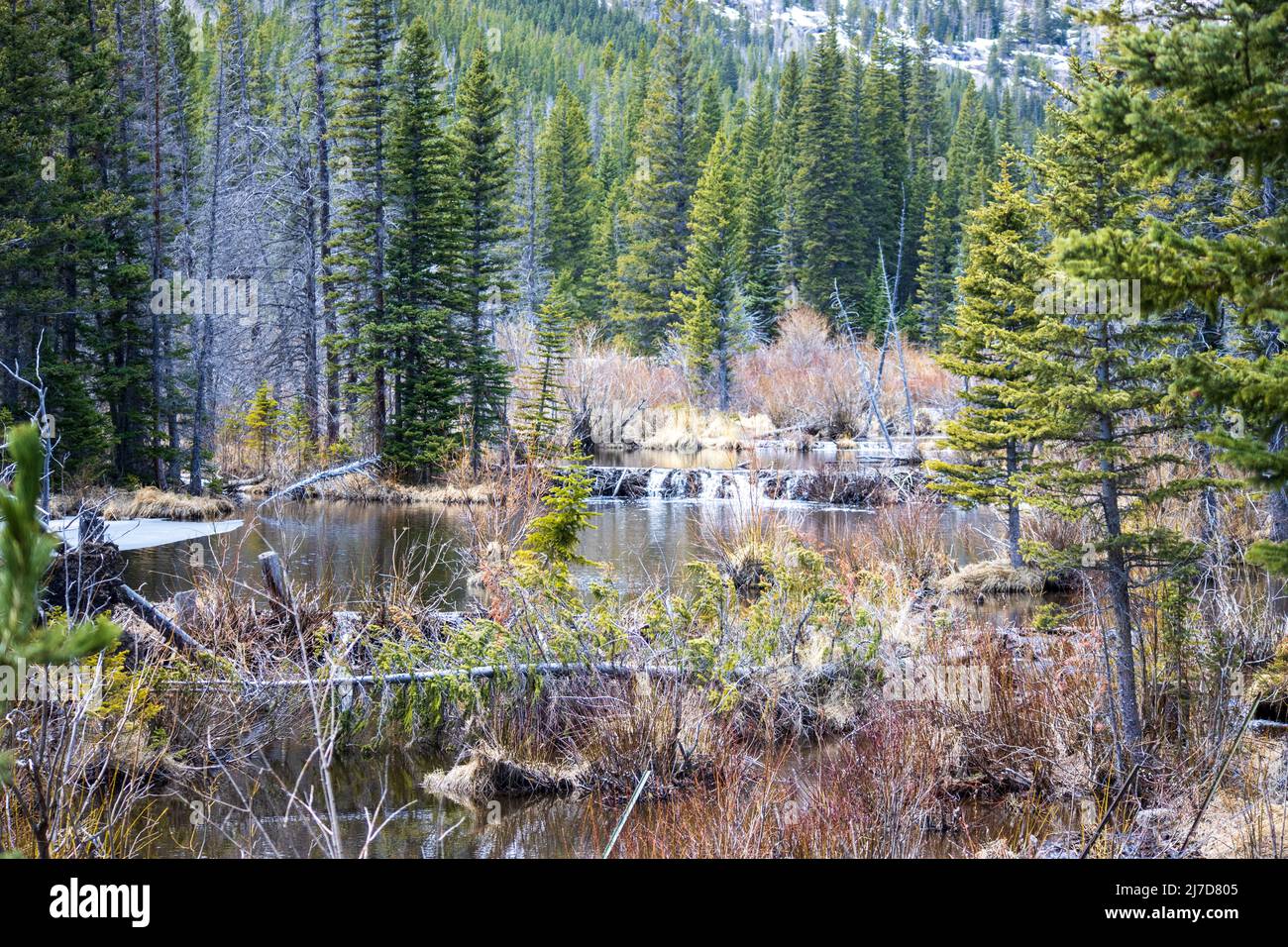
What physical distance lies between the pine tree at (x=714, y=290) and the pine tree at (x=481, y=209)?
1160 centimetres

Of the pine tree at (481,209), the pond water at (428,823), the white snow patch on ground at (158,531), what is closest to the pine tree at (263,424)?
the pine tree at (481,209)

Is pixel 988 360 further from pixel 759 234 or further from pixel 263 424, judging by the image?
pixel 759 234

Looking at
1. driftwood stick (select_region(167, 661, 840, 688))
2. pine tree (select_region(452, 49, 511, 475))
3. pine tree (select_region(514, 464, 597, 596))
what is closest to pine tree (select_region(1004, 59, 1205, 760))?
driftwood stick (select_region(167, 661, 840, 688))

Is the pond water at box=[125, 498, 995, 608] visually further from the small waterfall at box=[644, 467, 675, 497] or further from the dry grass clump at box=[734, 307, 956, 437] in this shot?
the dry grass clump at box=[734, 307, 956, 437]

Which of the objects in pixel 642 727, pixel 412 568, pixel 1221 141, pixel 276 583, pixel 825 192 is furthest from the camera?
pixel 825 192

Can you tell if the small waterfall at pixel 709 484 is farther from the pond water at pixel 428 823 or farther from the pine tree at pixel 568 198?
the pine tree at pixel 568 198

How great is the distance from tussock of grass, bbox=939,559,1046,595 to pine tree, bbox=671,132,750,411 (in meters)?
24.9

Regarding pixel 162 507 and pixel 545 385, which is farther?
pixel 545 385

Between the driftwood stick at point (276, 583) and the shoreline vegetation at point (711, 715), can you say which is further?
the driftwood stick at point (276, 583)

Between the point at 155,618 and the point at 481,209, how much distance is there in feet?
81.7

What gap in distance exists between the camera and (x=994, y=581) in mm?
15008

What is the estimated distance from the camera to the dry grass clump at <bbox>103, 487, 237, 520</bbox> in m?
21.8

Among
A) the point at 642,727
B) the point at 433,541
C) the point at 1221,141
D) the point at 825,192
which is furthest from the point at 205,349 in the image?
the point at 825,192

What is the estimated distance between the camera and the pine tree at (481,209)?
29.5 m
